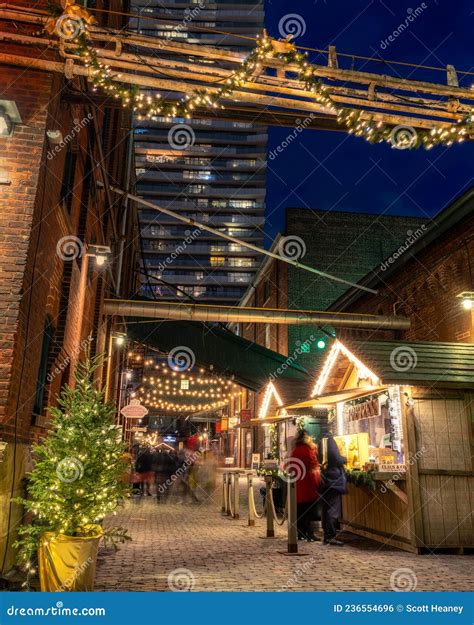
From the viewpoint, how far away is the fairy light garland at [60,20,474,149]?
8430 mm

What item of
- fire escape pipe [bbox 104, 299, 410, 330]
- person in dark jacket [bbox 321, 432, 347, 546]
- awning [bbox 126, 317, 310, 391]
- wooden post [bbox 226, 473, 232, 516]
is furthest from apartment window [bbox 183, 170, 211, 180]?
person in dark jacket [bbox 321, 432, 347, 546]

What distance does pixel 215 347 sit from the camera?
63.3ft

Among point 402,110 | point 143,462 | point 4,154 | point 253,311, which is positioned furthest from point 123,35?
point 143,462

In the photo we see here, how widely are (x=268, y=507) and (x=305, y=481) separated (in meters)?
1.05

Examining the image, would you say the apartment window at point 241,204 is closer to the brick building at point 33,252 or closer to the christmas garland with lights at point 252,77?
the brick building at point 33,252

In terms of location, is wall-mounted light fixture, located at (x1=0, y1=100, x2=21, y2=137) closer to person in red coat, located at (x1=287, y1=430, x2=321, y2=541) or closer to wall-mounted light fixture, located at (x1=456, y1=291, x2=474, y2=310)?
person in red coat, located at (x1=287, y1=430, x2=321, y2=541)

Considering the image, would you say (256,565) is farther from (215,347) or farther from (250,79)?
(215,347)

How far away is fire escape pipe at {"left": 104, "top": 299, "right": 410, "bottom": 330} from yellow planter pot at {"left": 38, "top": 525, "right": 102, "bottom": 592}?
10.8 metres

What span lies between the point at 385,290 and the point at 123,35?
12.5 metres

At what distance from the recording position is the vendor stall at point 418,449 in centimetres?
991

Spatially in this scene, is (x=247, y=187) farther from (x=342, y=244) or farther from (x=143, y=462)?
(x=143, y=462)

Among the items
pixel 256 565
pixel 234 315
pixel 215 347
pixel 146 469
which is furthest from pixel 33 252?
pixel 146 469

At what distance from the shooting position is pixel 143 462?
69.6ft

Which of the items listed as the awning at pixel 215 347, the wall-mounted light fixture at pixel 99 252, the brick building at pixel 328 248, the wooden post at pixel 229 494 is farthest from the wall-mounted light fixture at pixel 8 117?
the brick building at pixel 328 248
